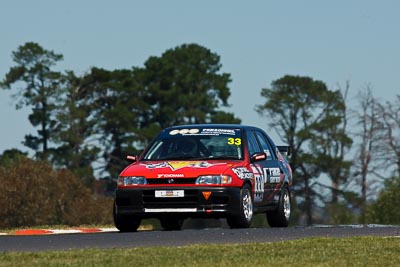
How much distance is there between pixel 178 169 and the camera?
20734 mm

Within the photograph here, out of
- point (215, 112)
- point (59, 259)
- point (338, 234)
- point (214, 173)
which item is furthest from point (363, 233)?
point (215, 112)

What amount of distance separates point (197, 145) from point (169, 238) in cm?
386

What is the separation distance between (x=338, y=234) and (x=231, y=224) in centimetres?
266

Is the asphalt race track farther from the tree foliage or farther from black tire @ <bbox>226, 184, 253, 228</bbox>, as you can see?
the tree foliage

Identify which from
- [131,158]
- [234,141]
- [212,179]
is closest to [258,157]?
[234,141]

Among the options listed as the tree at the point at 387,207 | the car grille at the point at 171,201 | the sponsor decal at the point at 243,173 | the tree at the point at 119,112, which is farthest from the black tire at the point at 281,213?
the tree at the point at 119,112

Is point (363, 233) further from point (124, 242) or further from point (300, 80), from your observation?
point (300, 80)

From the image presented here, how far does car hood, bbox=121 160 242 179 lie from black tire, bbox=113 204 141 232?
69 cm

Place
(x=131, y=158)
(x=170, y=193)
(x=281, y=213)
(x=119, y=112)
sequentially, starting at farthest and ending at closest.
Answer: (x=119, y=112), (x=281, y=213), (x=131, y=158), (x=170, y=193)

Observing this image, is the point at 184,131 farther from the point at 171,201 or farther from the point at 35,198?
the point at 35,198

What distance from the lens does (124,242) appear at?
57.0 ft

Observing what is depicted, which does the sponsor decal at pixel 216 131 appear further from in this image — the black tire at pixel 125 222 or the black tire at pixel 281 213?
the black tire at pixel 125 222

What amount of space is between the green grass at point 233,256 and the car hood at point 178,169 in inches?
163

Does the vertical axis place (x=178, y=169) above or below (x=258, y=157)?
below
